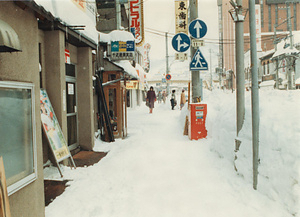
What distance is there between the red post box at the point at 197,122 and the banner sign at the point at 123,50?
3.18 m

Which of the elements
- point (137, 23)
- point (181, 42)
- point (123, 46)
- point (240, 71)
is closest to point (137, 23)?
point (137, 23)

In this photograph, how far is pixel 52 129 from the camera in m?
5.09

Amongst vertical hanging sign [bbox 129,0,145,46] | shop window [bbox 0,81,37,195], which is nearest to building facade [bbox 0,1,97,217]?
shop window [bbox 0,81,37,195]

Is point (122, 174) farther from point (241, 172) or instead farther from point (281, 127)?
point (281, 127)

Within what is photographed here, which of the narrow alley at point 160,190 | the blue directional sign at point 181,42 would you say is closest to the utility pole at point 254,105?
the narrow alley at point 160,190

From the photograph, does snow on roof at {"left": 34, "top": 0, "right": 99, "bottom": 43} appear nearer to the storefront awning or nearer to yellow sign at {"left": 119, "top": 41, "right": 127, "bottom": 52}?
yellow sign at {"left": 119, "top": 41, "right": 127, "bottom": 52}

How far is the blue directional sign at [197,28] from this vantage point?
24.2 ft

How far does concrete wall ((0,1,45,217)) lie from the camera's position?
8.82ft

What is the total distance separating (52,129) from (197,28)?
5.37 m

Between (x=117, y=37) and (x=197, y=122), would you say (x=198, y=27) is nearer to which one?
(x=197, y=122)

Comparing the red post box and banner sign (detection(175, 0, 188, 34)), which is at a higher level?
banner sign (detection(175, 0, 188, 34))

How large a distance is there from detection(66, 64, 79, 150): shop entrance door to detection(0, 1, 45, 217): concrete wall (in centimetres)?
359

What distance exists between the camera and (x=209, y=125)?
767 centimetres

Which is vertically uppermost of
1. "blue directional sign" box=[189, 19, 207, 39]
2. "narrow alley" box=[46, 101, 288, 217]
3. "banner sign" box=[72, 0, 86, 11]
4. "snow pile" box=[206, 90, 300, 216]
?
"banner sign" box=[72, 0, 86, 11]
